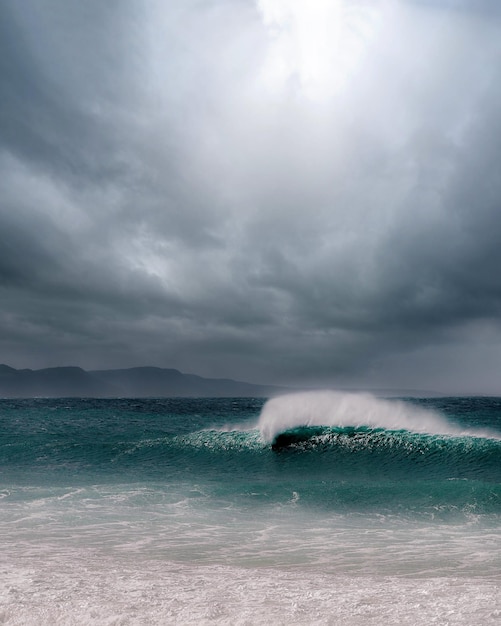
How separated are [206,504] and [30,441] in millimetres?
17376

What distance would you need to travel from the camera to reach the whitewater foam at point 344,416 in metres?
25.3

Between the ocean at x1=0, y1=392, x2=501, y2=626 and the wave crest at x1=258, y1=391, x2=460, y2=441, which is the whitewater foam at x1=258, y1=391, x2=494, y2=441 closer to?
the wave crest at x1=258, y1=391, x2=460, y2=441

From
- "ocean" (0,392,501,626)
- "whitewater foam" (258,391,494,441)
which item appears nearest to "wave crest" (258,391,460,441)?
"whitewater foam" (258,391,494,441)

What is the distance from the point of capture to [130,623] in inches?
204

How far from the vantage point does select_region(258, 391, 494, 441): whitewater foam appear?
25.3m

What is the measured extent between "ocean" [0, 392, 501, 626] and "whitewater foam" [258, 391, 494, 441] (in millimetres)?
120

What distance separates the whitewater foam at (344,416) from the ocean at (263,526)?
0.12 meters

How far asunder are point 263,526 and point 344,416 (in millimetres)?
15870

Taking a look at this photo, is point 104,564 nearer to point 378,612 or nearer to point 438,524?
point 378,612

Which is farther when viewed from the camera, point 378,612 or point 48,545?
point 48,545

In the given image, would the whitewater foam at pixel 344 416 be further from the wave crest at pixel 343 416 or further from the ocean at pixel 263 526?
the ocean at pixel 263 526

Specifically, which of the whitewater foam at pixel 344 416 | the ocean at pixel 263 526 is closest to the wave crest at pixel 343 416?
the whitewater foam at pixel 344 416

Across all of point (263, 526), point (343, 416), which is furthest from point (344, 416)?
point (263, 526)

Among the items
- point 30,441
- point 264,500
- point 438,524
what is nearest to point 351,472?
point 264,500
